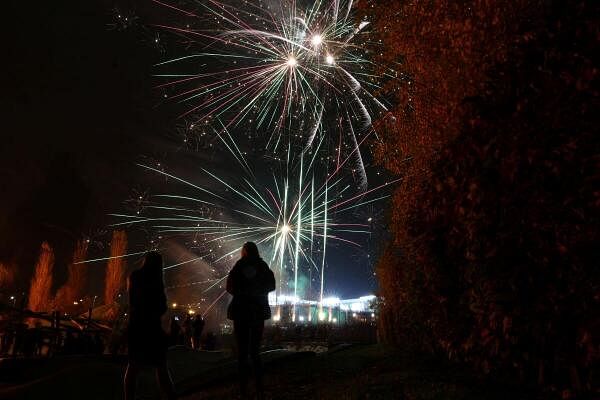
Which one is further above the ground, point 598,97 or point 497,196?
point 598,97

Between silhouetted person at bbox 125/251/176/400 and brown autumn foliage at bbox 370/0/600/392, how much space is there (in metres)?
2.99

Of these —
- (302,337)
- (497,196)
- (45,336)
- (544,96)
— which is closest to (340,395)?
(497,196)

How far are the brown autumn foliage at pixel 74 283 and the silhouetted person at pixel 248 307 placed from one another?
48762 millimetres

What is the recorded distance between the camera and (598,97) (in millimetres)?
3824

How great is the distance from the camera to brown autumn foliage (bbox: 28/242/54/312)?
A: 162 ft

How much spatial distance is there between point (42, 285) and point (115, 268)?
8.35 m

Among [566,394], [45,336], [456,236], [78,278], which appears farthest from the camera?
[78,278]

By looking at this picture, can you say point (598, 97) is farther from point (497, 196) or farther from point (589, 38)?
point (497, 196)

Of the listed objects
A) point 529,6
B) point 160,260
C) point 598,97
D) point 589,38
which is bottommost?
point 160,260

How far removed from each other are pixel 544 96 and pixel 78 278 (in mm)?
55081

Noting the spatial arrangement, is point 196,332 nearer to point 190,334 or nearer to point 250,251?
point 190,334

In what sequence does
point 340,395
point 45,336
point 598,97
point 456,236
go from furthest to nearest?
point 45,336
point 340,395
point 456,236
point 598,97

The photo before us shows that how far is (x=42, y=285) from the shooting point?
4991 cm

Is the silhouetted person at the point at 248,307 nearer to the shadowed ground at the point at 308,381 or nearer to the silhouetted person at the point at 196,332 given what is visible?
the shadowed ground at the point at 308,381
